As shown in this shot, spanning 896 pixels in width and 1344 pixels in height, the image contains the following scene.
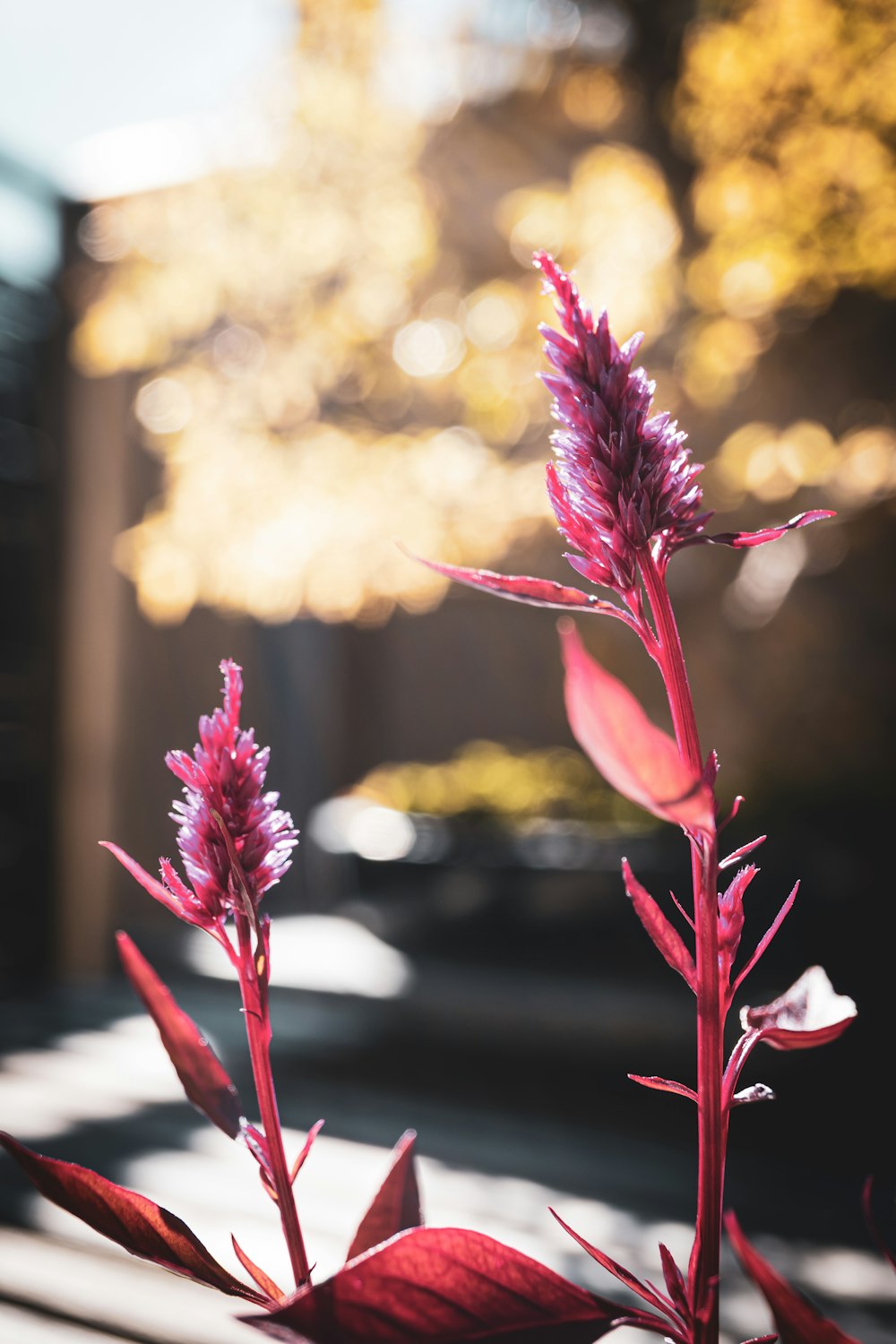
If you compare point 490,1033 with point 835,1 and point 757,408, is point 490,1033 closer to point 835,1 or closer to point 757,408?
point 757,408

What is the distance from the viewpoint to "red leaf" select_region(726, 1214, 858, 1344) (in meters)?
0.19

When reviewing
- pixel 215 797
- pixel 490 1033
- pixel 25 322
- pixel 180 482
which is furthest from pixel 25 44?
pixel 215 797

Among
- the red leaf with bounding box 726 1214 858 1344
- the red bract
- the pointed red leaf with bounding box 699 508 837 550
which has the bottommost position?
the red leaf with bounding box 726 1214 858 1344

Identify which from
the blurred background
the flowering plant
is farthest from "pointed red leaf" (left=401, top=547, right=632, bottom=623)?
the blurred background

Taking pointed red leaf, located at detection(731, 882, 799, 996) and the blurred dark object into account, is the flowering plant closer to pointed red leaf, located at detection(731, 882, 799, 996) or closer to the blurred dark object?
pointed red leaf, located at detection(731, 882, 799, 996)

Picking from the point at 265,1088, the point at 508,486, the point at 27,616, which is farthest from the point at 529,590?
the point at 27,616

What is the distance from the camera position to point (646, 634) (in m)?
0.25

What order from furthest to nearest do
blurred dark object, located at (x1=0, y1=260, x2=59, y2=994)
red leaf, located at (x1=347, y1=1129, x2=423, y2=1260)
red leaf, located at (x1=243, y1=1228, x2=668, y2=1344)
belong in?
1. blurred dark object, located at (x1=0, y1=260, x2=59, y2=994)
2. red leaf, located at (x1=347, y1=1129, x2=423, y2=1260)
3. red leaf, located at (x1=243, y1=1228, x2=668, y2=1344)

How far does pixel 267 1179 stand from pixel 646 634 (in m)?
0.18

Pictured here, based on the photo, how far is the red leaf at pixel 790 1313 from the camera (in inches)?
7.6

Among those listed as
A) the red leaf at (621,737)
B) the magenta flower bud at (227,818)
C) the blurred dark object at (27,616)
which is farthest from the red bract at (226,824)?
the blurred dark object at (27,616)

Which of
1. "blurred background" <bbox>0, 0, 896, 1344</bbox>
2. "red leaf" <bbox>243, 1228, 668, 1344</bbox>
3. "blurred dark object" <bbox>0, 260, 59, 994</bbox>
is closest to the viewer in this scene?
"red leaf" <bbox>243, 1228, 668, 1344</bbox>

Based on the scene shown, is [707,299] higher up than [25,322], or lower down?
lower down

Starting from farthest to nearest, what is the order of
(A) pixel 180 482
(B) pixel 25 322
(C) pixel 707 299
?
(B) pixel 25 322, (A) pixel 180 482, (C) pixel 707 299
